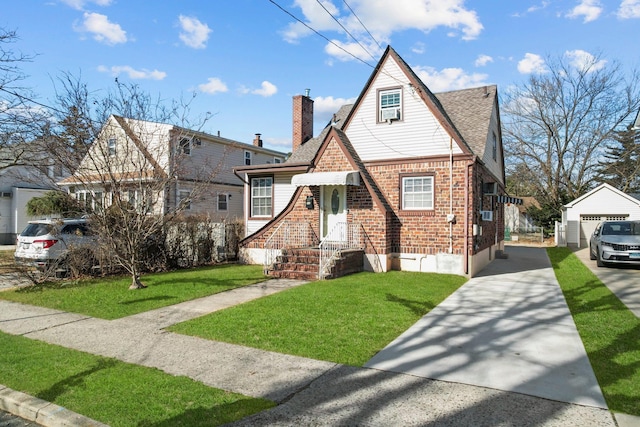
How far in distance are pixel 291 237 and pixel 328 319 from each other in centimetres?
755

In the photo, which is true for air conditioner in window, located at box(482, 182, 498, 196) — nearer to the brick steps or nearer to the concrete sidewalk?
the brick steps

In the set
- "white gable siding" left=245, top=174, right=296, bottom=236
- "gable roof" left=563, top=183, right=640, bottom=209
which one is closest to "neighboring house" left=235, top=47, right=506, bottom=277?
"white gable siding" left=245, top=174, right=296, bottom=236

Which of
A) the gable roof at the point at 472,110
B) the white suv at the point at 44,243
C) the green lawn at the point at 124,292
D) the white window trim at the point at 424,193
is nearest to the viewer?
the green lawn at the point at 124,292

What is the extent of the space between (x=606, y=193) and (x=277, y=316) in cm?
2783

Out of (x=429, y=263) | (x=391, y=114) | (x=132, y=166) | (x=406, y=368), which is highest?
(x=391, y=114)

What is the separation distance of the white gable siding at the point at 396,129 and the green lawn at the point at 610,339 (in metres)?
5.56

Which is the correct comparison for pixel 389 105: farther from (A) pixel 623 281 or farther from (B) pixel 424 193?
(A) pixel 623 281

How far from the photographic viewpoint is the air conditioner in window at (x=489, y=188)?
50.9ft

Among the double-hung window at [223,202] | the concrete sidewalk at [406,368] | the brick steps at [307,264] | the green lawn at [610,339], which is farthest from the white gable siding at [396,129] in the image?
the double-hung window at [223,202]

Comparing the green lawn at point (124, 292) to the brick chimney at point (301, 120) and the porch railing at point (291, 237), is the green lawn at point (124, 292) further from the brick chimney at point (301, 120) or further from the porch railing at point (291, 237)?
the brick chimney at point (301, 120)

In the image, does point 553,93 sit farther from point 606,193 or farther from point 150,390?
point 150,390

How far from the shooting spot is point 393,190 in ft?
45.8

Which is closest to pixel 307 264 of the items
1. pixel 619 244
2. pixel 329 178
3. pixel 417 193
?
pixel 329 178

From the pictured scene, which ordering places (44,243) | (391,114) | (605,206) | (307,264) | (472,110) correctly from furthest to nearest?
(605,206)
(472,110)
(391,114)
(307,264)
(44,243)
